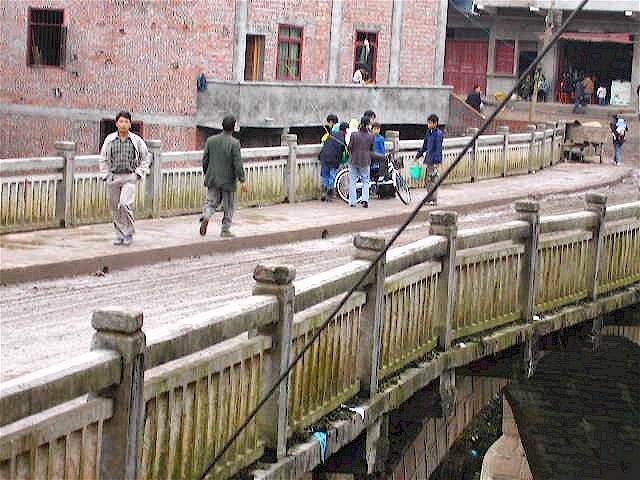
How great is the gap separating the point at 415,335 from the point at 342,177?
16.1 meters

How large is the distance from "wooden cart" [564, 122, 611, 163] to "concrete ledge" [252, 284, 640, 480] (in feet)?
88.5

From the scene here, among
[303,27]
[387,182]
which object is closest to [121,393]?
[387,182]

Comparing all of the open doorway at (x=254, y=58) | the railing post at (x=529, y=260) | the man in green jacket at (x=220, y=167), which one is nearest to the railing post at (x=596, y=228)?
the railing post at (x=529, y=260)

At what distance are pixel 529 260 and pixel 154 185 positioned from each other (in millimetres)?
10194

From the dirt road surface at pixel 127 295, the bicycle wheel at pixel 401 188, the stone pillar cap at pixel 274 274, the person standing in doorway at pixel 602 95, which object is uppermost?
the person standing in doorway at pixel 602 95

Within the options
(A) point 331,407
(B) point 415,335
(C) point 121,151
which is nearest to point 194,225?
(C) point 121,151

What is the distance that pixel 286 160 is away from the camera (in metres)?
25.6

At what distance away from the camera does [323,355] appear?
8.98m

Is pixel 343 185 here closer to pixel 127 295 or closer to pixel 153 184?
pixel 153 184

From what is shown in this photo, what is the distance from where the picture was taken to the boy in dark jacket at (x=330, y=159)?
26.1 m

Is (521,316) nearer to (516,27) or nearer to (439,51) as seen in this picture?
(439,51)

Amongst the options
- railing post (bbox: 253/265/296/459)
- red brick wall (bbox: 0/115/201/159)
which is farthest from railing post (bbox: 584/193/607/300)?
red brick wall (bbox: 0/115/201/159)

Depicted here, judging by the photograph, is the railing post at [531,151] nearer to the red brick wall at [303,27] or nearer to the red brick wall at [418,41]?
the red brick wall at [303,27]

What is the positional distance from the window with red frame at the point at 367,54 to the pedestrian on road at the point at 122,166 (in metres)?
23.8
